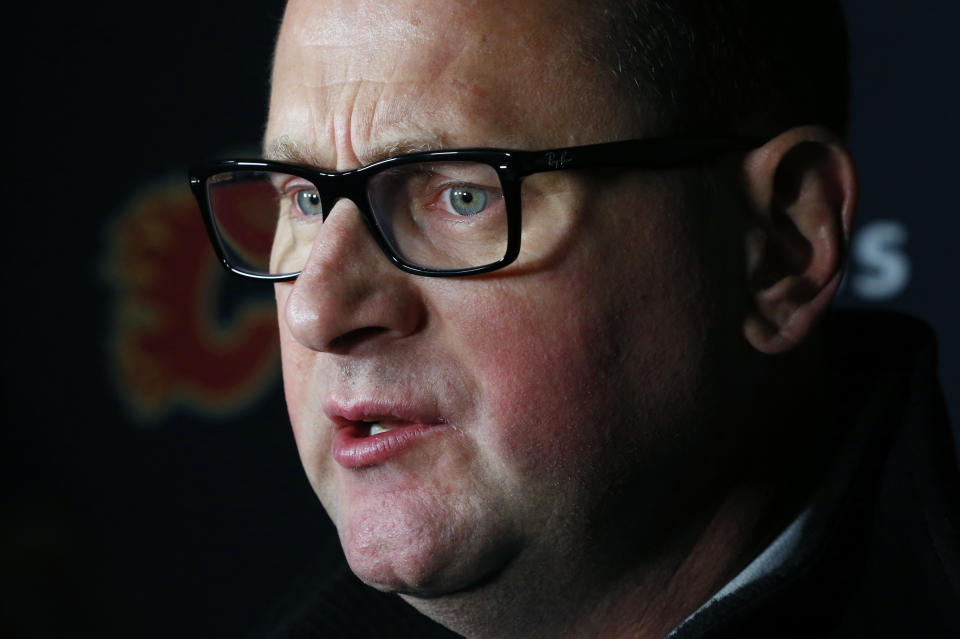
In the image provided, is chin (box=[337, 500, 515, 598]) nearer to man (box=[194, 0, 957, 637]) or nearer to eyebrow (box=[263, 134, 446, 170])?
man (box=[194, 0, 957, 637])

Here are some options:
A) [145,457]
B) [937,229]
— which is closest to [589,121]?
[937,229]

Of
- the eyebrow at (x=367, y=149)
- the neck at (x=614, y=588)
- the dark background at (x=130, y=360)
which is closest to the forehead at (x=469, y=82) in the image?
the eyebrow at (x=367, y=149)

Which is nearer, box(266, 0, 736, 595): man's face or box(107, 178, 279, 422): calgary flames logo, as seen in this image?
box(266, 0, 736, 595): man's face

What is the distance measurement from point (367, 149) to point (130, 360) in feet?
5.01

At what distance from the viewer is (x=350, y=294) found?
A: 2.85ft

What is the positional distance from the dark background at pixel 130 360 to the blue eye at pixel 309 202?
3.93ft

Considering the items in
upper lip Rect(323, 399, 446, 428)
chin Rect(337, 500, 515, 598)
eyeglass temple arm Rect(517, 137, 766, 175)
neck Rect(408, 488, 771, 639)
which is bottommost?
neck Rect(408, 488, 771, 639)

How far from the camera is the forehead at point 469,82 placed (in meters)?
0.86

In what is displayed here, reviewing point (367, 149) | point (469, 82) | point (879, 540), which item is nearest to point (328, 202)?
point (367, 149)

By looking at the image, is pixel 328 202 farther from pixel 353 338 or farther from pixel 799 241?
pixel 799 241

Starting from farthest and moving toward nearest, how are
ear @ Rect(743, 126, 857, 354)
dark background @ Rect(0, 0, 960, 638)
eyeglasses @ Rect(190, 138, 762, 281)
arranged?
1. dark background @ Rect(0, 0, 960, 638)
2. ear @ Rect(743, 126, 857, 354)
3. eyeglasses @ Rect(190, 138, 762, 281)

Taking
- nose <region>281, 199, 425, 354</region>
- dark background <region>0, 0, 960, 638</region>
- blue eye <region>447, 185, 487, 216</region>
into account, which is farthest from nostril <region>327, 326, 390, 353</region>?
dark background <region>0, 0, 960, 638</region>

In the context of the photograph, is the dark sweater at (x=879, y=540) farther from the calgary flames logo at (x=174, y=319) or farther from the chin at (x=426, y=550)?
the calgary flames logo at (x=174, y=319)

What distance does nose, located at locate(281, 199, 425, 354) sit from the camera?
87cm
